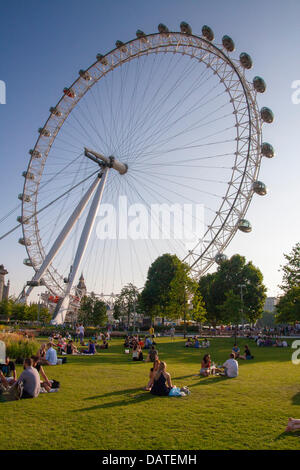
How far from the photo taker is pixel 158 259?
70562 mm

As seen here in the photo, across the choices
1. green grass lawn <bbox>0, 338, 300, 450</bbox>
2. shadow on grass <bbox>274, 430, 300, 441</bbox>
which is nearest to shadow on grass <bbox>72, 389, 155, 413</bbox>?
green grass lawn <bbox>0, 338, 300, 450</bbox>

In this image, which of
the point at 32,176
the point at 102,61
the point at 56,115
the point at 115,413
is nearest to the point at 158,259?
the point at 32,176

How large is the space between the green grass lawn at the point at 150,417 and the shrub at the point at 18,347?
5206 mm

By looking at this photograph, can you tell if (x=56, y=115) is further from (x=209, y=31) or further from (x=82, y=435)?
(x=82, y=435)

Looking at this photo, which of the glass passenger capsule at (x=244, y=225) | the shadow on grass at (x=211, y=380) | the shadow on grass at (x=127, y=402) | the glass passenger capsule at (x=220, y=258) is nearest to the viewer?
the shadow on grass at (x=127, y=402)

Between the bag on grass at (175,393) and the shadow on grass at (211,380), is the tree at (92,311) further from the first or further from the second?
the bag on grass at (175,393)

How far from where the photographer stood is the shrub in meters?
17.7

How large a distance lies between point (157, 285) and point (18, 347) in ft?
168

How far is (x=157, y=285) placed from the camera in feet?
224

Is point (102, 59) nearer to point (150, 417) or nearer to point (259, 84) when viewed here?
point (259, 84)

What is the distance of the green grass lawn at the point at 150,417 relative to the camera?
21.1 feet

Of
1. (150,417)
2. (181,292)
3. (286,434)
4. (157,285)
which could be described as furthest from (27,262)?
(286,434)

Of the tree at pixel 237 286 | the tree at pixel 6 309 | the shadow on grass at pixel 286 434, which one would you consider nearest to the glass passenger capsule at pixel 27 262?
the tree at pixel 6 309

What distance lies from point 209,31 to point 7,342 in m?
36.7
